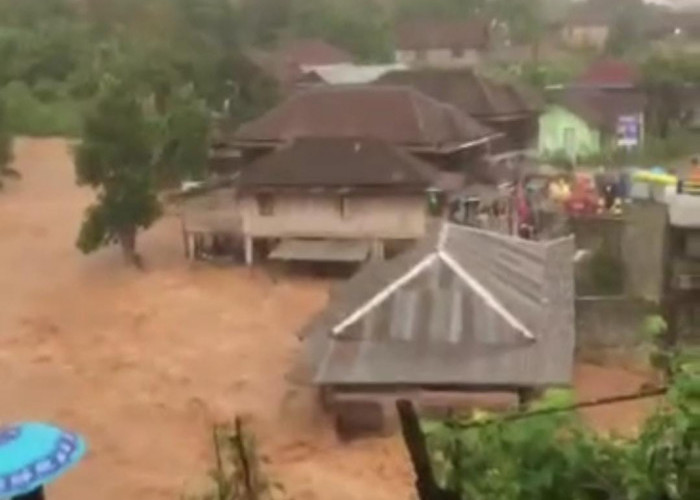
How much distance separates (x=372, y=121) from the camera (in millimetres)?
27844

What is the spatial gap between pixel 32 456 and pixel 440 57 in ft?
156

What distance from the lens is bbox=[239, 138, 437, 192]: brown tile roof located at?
77.8 ft

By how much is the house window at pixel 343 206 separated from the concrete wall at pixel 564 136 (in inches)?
543

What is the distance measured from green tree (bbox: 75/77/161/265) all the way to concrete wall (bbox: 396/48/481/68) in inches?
1142

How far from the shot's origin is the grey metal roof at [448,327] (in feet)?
47.0

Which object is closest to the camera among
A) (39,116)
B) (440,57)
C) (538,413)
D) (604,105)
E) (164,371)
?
(538,413)

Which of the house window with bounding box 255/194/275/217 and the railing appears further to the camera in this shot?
the house window with bounding box 255/194/275/217

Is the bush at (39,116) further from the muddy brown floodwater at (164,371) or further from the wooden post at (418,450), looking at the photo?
the wooden post at (418,450)

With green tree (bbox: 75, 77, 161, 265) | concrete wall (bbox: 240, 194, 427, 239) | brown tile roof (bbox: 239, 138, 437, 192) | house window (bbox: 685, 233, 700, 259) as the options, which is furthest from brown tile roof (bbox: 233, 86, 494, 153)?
house window (bbox: 685, 233, 700, 259)

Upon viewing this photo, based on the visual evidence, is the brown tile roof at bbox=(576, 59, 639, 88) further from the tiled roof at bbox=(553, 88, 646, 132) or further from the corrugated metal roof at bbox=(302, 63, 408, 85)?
the corrugated metal roof at bbox=(302, 63, 408, 85)

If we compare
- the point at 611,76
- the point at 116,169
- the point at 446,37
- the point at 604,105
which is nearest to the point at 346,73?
the point at 604,105

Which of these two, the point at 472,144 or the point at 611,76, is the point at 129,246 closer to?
the point at 472,144

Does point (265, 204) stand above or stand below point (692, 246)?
below

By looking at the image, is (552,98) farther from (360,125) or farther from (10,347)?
(10,347)
